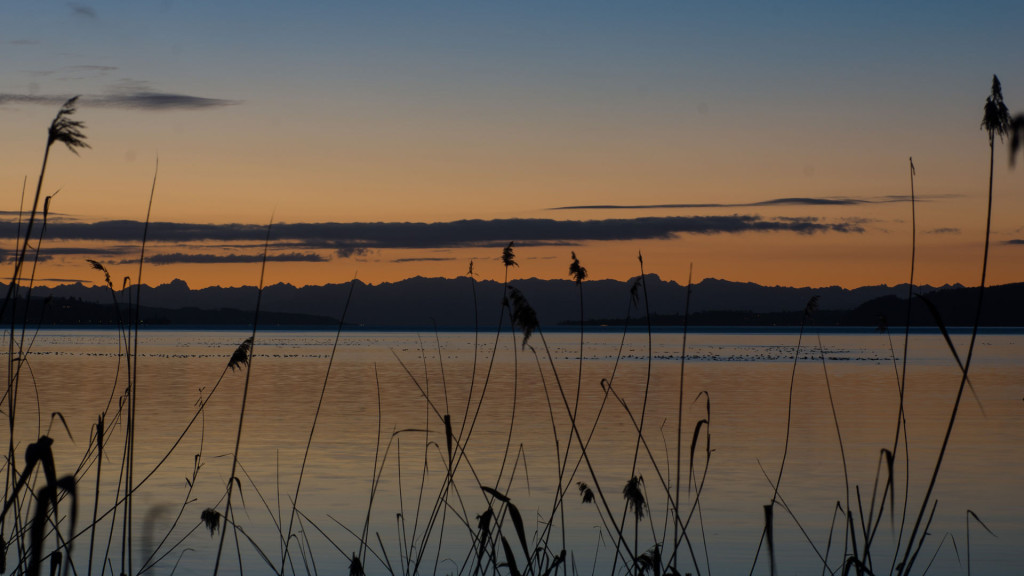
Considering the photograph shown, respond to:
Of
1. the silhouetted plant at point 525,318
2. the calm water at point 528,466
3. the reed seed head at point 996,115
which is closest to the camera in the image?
the reed seed head at point 996,115

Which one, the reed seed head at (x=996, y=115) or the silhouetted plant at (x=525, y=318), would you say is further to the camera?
the silhouetted plant at (x=525, y=318)

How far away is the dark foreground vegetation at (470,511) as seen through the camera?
3430 millimetres

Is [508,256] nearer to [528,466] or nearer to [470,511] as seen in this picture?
[470,511]

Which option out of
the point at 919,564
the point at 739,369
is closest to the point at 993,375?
the point at 739,369

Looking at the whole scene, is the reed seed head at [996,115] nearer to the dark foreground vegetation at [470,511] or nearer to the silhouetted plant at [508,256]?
the dark foreground vegetation at [470,511]

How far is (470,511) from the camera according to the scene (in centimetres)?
1007

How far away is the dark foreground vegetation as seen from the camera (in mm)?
3430

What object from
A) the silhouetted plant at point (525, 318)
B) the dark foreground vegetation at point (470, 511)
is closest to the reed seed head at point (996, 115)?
the dark foreground vegetation at point (470, 511)

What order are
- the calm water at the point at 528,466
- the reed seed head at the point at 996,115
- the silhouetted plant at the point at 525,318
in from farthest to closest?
the calm water at the point at 528,466 < the silhouetted plant at the point at 525,318 < the reed seed head at the point at 996,115

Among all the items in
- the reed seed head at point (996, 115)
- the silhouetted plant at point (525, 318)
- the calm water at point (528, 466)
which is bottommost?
the calm water at point (528, 466)

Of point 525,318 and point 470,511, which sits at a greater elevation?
point 525,318

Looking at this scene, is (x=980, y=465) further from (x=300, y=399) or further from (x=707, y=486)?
(x=300, y=399)

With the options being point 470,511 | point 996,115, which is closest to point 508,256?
point 996,115

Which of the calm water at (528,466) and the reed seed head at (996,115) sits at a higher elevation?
the reed seed head at (996,115)
